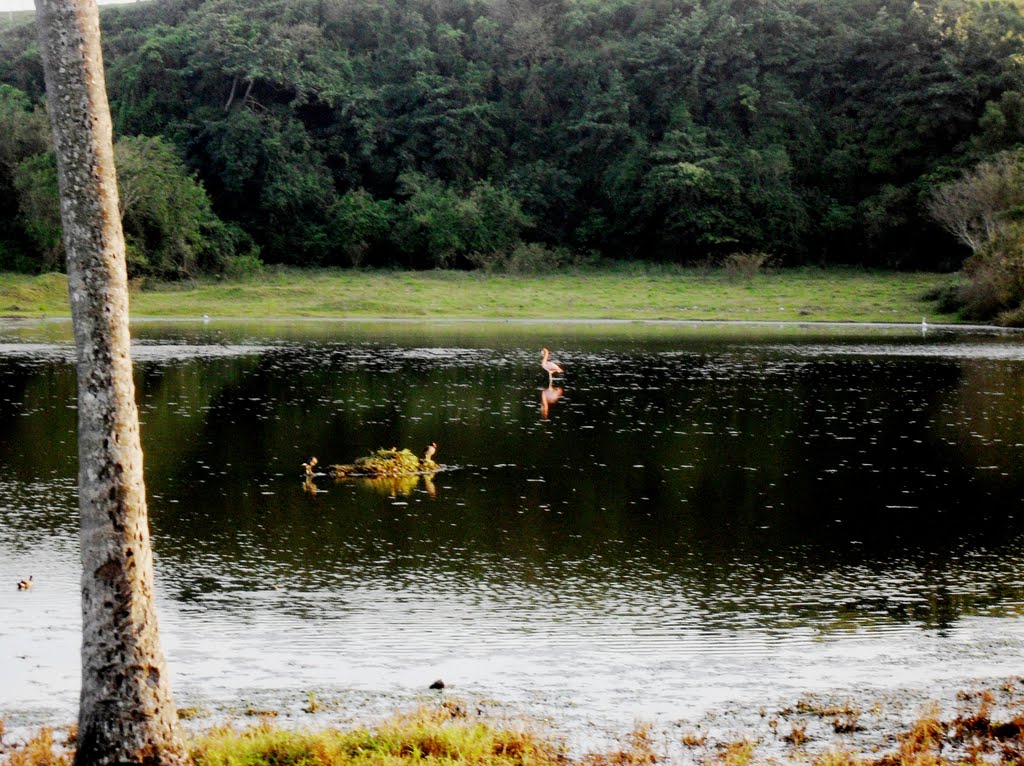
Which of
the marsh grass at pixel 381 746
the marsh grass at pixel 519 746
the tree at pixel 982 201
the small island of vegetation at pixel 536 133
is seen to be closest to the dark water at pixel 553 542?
the marsh grass at pixel 519 746

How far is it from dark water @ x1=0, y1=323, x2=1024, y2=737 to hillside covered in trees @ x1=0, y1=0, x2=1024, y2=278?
154 ft

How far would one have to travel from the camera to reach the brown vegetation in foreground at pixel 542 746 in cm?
797

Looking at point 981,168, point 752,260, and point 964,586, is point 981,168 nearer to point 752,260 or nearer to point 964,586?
point 752,260

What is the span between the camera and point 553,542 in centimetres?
1681

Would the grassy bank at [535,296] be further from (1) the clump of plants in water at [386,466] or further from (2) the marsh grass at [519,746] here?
(2) the marsh grass at [519,746]

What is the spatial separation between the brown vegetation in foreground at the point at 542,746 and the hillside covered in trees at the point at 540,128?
68243 millimetres

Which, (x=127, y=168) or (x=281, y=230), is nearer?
(x=127, y=168)

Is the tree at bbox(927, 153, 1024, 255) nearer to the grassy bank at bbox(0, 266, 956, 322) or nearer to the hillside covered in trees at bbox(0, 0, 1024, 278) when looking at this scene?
the grassy bank at bbox(0, 266, 956, 322)

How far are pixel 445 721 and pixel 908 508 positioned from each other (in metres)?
12.3

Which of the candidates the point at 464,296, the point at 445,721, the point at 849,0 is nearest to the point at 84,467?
the point at 445,721

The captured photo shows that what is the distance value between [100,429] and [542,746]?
359 cm

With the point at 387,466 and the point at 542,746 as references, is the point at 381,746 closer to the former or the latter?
the point at 542,746

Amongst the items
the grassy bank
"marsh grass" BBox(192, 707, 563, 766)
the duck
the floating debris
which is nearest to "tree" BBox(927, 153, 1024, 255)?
the grassy bank

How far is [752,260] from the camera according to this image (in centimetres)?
7662
